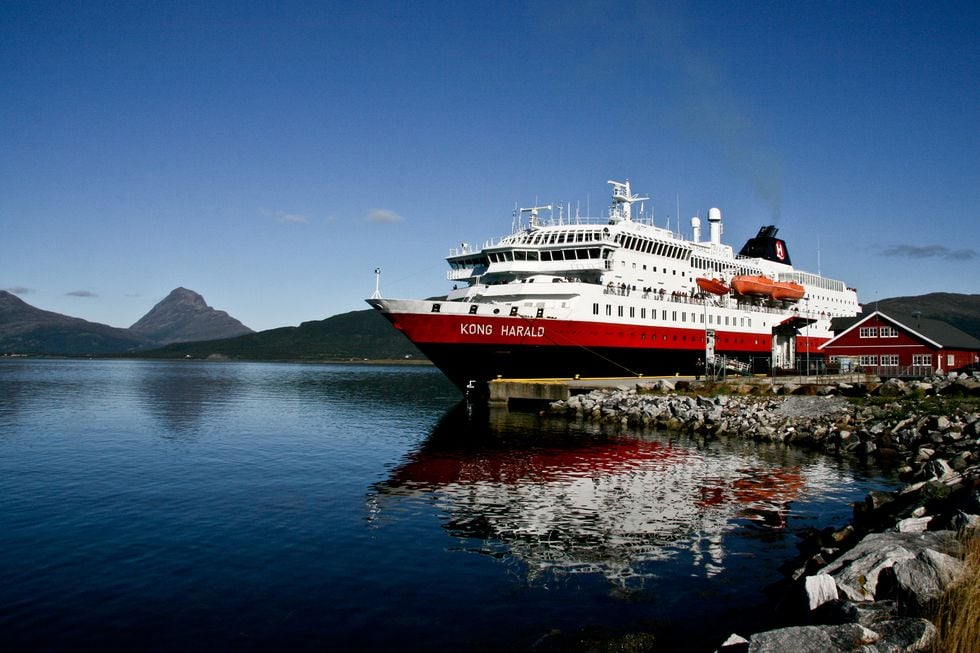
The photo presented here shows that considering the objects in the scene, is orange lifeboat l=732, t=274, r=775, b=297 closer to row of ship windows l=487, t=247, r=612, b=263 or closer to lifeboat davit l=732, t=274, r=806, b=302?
lifeboat davit l=732, t=274, r=806, b=302

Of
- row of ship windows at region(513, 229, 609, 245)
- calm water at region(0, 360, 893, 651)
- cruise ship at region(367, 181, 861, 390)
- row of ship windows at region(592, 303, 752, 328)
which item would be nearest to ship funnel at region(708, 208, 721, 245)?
cruise ship at region(367, 181, 861, 390)

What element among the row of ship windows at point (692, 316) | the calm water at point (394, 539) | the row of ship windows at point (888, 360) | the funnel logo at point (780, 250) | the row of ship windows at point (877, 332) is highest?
the funnel logo at point (780, 250)

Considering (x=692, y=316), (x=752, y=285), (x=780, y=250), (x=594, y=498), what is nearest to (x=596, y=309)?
Answer: (x=692, y=316)

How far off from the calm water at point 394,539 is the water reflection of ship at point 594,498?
0.26 feet

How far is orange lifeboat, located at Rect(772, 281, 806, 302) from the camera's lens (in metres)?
62.3

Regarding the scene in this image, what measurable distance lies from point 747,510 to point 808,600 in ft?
29.2

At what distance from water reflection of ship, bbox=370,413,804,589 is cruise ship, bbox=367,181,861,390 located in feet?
41.6

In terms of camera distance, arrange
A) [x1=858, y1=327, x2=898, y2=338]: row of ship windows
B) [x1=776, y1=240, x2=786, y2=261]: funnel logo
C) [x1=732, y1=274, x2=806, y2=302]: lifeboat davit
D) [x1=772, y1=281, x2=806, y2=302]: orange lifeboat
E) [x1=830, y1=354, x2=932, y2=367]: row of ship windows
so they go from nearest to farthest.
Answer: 1. [x1=830, y1=354, x2=932, y2=367]: row of ship windows
2. [x1=858, y1=327, x2=898, y2=338]: row of ship windows
3. [x1=732, y1=274, x2=806, y2=302]: lifeboat davit
4. [x1=772, y1=281, x2=806, y2=302]: orange lifeboat
5. [x1=776, y1=240, x2=786, y2=261]: funnel logo

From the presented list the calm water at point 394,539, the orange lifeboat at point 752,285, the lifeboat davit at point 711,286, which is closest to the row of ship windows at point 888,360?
the orange lifeboat at point 752,285

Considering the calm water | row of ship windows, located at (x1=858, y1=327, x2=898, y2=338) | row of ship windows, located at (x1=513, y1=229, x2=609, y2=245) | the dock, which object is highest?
row of ship windows, located at (x1=513, y1=229, x2=609, y2=245)

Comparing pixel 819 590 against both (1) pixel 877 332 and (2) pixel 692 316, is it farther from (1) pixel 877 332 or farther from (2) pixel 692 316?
(1) pixel 877 332

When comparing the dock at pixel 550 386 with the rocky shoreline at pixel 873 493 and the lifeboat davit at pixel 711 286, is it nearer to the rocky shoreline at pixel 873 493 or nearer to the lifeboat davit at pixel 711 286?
the rocky shoreline at pixel 873 493

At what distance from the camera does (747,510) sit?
17375 mm

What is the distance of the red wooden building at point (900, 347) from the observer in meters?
49.6
